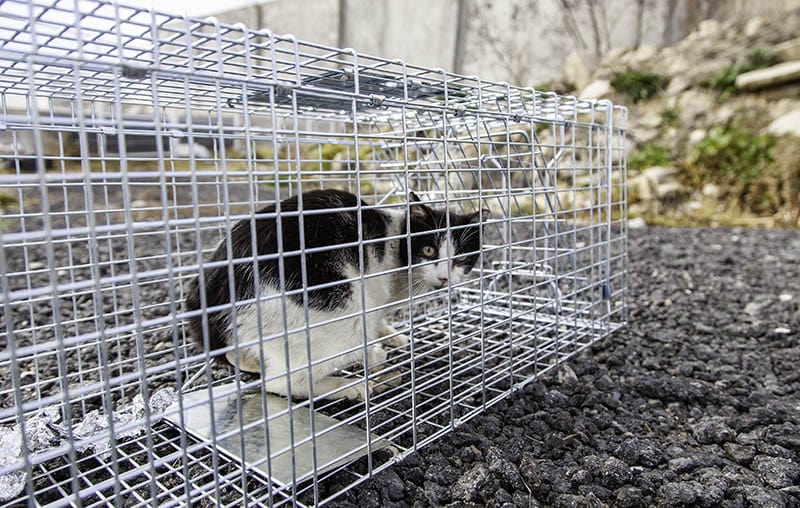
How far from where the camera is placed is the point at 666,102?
784 centimetres

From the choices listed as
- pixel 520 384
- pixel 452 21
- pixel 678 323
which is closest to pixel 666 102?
pixel 452 21

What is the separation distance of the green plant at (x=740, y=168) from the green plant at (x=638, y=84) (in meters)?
1.47

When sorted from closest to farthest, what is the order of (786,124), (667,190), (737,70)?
(786,124) → (667,190) → (737,70)

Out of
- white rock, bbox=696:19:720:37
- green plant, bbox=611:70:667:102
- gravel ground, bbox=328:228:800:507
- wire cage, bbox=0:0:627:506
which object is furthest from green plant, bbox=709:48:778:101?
wire cage, bbox=0:0:627:506

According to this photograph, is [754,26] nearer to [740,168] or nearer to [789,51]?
[789,51]

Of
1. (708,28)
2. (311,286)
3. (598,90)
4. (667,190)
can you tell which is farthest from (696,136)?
(311,286)

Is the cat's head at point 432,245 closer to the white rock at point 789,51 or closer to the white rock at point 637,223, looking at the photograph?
the white rock at point 637,223

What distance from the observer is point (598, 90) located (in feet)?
27.4

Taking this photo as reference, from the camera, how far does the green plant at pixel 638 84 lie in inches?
316

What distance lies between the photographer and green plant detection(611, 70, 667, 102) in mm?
8016

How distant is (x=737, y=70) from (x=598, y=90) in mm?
1885

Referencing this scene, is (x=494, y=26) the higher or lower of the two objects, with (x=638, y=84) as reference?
higher

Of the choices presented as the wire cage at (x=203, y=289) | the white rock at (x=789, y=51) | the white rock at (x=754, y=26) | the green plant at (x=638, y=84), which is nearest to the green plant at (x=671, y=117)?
the green plant at (x=638, y=84)

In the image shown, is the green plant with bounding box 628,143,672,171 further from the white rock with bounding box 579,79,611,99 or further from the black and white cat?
the black and white cat
